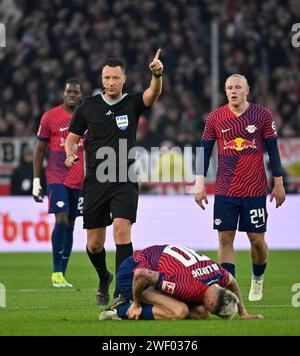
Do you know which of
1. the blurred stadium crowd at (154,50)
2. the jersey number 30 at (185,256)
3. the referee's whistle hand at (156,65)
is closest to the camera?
the jersey number 30 at (185,256)

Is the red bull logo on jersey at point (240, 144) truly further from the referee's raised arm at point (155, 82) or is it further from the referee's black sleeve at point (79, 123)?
the referee's black sleeve at point (79, 123)

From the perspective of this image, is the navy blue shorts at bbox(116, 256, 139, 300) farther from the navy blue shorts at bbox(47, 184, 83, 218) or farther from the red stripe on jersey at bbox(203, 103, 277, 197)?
the navy blue shorts at bbox(47, 184, 83, 218)

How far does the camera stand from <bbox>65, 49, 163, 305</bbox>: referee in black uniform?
430 inches

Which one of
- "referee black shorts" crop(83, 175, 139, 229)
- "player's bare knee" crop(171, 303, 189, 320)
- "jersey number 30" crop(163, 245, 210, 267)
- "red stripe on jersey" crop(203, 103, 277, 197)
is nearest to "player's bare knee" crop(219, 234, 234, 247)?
"red stripe on jersey" crop(203, 103, 277, 197)

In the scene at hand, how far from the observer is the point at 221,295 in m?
9.42

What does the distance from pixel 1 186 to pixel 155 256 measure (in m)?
13.1

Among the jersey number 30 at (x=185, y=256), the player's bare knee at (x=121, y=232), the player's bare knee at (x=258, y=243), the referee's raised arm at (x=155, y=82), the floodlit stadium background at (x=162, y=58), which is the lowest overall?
the player's bare knee at (x=258, y=243)

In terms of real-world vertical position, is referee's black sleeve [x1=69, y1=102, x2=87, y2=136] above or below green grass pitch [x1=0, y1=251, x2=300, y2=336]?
above

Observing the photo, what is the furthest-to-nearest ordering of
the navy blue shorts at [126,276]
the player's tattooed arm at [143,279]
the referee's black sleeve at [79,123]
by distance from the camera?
the referee's black sleeve at [79,123], the navy blue shorts at [126,276], the player's tattooed arm at [143,279]

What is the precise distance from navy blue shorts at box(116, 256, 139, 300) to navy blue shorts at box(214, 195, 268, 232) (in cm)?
185

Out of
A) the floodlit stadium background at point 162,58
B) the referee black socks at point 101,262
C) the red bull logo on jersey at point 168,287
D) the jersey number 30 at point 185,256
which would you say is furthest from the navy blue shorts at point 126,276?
the floodlit stadium background at point 162,58

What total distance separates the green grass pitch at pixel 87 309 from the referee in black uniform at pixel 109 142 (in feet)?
2.87

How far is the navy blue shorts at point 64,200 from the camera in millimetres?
14336

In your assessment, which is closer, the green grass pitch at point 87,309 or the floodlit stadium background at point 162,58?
the green grass pitch at point 87,309
